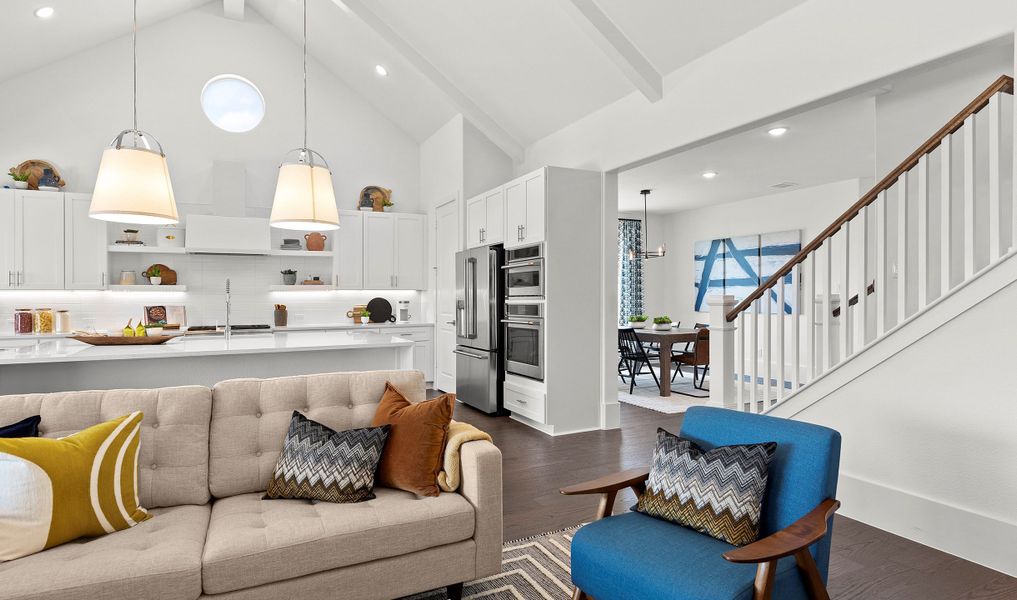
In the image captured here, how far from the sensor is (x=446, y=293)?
683 centimetres

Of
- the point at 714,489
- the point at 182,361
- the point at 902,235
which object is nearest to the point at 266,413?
the point at 182,361

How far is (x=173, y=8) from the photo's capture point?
6.25m

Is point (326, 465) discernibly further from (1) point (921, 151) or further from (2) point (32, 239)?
(2) point (32, 239)

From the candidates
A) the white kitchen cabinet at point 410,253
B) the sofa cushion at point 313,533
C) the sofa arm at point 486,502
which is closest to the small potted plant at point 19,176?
the white kitchen cabinet at point 410,253

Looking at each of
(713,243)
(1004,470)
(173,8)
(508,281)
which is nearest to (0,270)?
(173,8)

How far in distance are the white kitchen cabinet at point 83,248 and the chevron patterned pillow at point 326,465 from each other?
496cm

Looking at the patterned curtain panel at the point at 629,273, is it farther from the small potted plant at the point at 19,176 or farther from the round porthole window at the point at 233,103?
the small potted plant at the point at 19,176

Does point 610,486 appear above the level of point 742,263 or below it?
below

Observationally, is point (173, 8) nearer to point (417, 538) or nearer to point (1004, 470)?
point (417, 538)

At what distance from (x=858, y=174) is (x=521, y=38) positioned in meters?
4.60

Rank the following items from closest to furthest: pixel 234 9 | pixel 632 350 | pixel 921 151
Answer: pixel 921 151 → pixel 234 9 → pixel 632 350

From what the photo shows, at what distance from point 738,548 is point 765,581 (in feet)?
0.37

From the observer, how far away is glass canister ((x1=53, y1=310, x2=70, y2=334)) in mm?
5672

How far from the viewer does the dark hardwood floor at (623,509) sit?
231 centimetres
